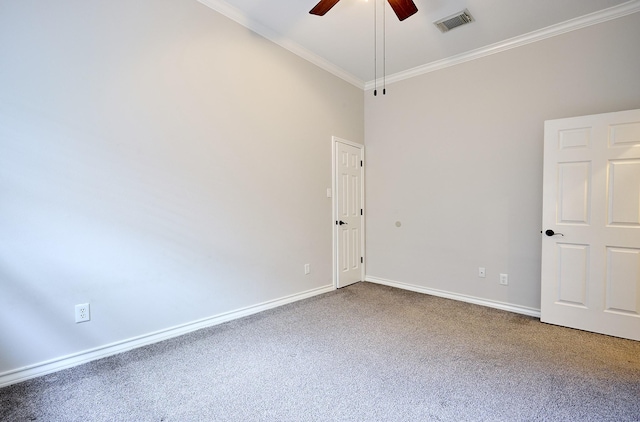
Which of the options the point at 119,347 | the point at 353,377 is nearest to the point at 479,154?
the point at 353,377

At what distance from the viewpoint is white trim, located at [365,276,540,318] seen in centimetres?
315

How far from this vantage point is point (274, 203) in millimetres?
3252

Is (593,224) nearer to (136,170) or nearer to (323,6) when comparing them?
(323,6)

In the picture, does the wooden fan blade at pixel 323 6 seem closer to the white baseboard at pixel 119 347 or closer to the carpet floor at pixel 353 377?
the carpet floor at pixel 353 377

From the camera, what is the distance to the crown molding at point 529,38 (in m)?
2.63

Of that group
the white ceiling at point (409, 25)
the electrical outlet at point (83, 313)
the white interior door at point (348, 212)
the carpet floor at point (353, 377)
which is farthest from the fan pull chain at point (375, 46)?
the electrical outlet at point (83, 313)

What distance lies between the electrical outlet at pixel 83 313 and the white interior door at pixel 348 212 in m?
2.66

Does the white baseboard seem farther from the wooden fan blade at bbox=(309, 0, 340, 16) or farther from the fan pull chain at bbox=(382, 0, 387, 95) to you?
the fan pull chain at bbox=(382, 0, 387, 95)

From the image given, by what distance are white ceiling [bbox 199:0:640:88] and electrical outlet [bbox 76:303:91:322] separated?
2.68 m

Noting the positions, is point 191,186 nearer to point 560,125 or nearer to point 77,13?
point 77,13

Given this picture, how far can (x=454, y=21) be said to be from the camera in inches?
113

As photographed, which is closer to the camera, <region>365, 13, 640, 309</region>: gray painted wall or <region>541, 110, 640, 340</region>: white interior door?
<region>541, 110, 640, 340</region>: white interior door

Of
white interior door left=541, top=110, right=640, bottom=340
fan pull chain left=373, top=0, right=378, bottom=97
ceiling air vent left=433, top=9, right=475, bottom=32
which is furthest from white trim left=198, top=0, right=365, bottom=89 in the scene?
white interior door left=541, top=110, right=640, bottom=340

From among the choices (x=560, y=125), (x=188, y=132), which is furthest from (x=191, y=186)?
(x=560, y=125)
